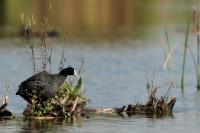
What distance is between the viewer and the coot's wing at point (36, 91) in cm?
1466

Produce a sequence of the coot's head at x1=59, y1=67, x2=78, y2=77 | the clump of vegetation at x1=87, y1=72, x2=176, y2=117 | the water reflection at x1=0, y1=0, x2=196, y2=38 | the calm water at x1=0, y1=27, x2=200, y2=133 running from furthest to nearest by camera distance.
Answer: the water reflection at x1=0, y1=0, x2=196, y2=38, the clump of vegetation at x1=87, y1=72, x2=176, y2=117, the coot's head at x1=59, y1=67, x2=78, y2=77, the calm water at x1=0, y1=27, x2=200, y2=133

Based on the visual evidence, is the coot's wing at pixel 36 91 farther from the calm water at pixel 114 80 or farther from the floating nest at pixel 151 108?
the floating nest at pixel 151 108

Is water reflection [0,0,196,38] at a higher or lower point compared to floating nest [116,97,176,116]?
higher

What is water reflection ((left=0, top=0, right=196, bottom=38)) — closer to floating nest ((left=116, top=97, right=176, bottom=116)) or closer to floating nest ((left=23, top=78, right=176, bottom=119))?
floating nest ((left=116, top=97, right=176, bottom=116))

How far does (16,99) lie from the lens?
18219 millimetres

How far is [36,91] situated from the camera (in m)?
14.7

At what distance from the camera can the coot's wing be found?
14.7 m

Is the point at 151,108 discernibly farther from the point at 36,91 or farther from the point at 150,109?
the point at 36,91

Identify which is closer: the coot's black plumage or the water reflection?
the coot's black plumage

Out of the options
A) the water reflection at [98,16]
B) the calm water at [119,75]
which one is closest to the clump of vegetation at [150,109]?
the calm water at [119,75]

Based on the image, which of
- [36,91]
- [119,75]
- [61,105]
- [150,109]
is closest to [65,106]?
[61,105]

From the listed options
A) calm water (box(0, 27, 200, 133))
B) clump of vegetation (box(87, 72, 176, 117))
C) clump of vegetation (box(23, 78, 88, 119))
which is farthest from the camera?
clump of vegetation (box(87, 72, 176, 117))

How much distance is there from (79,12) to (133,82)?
34037 millimetres

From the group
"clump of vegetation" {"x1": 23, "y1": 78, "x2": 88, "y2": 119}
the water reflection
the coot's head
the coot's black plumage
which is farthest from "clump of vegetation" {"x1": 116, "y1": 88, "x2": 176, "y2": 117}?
the water reflection
